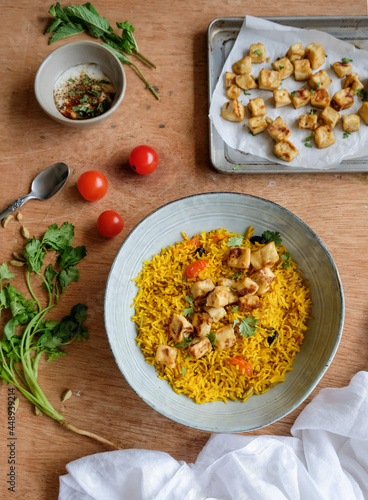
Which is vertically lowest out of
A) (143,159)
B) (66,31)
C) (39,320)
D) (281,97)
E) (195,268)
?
(39,320)

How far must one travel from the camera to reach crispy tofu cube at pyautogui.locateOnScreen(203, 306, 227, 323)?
2.04 metres

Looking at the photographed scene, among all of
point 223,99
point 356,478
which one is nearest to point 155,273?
point 223,99

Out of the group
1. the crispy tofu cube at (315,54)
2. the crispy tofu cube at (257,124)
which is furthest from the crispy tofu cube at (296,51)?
the crispy tofu cube at (257,124)

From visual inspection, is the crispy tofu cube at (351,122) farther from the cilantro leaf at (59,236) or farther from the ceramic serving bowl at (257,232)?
the cilantro leaf at (59,236)

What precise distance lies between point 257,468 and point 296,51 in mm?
1955

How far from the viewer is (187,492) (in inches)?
81.4

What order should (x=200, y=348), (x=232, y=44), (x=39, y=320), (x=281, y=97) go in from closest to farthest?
(x=200, y=348) < (x=39, y=320) < (x=281, y=97) < (x=232, y=44)

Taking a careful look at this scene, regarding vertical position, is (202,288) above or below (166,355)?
above

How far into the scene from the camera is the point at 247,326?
79.9 inches

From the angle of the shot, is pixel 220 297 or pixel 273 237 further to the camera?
pixel 273 237

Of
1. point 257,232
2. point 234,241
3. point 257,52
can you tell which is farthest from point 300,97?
point 234,241

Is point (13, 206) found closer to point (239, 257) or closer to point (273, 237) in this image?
point (239, 257)

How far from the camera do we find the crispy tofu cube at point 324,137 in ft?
7.51

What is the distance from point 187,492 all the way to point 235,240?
1.11m
